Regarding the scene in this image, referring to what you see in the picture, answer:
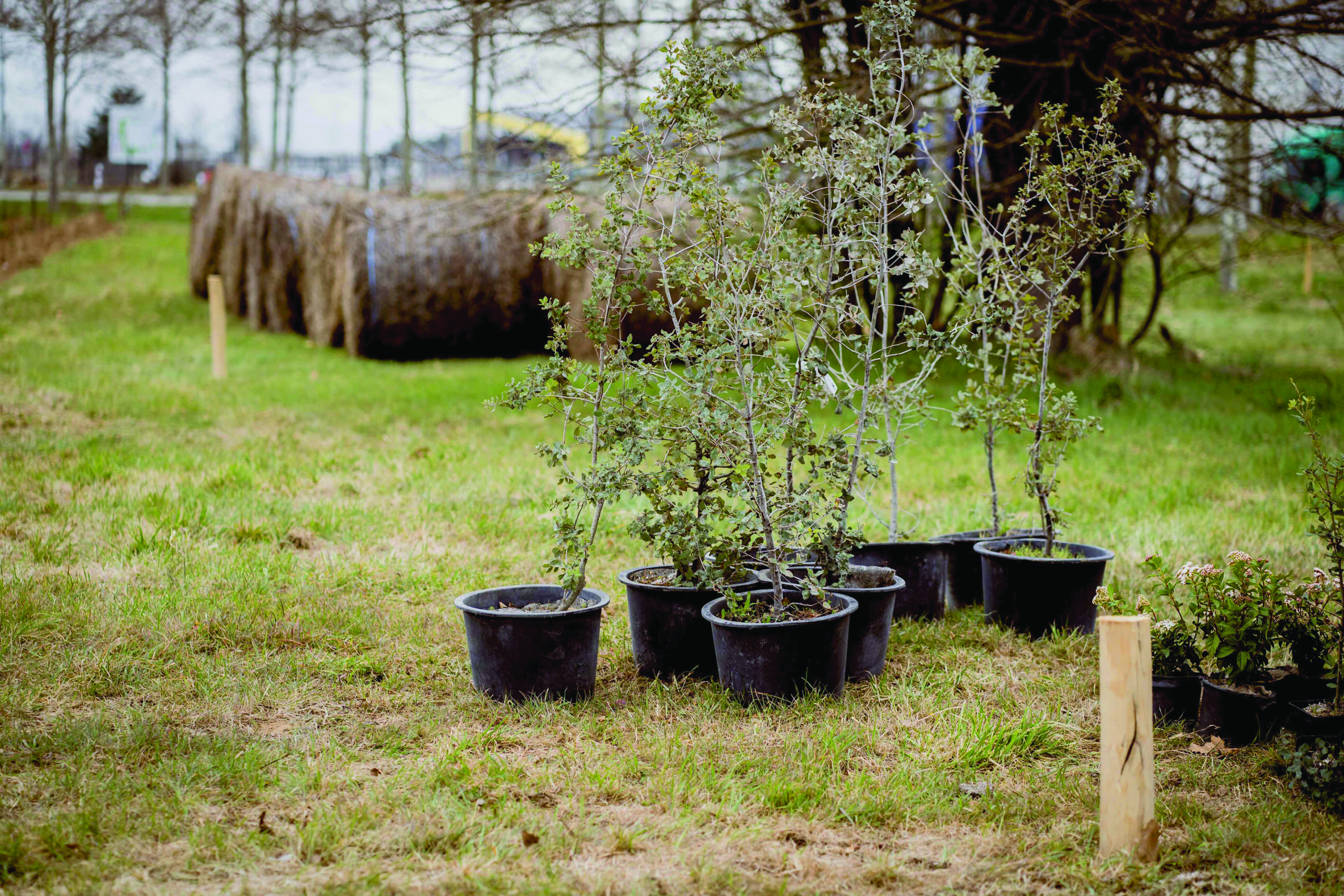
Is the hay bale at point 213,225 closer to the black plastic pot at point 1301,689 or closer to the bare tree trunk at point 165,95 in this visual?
the bare tree trunk at point 165,95

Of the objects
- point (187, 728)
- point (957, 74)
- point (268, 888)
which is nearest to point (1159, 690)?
point (957, 74)

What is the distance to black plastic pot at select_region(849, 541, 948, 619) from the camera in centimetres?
432

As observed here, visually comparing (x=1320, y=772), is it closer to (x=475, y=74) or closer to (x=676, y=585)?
(x=676, y=585)

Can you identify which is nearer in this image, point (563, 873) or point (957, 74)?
point (563, 873)

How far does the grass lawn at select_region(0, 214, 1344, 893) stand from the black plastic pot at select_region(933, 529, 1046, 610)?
0.67ft

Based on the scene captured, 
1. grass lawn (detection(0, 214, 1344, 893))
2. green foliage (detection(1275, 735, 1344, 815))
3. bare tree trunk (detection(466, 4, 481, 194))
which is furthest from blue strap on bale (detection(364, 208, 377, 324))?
green foliage (detection(1275, 735, 1344, 815))

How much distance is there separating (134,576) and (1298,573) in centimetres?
501

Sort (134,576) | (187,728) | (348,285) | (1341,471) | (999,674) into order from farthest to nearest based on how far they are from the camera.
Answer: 1. (348,285)
2. (134,576)
3. (999,674)
4. (187,728)
5. (1341,471)

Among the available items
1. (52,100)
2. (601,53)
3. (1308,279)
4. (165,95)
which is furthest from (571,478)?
(165,95)

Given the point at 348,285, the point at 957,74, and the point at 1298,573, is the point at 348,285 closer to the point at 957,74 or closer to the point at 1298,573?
the point at 957,74

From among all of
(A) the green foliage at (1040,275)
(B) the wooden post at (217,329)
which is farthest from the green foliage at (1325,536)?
(B) the wooden post at (217,329)

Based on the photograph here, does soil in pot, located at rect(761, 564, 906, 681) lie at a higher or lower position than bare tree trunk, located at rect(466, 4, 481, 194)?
lower

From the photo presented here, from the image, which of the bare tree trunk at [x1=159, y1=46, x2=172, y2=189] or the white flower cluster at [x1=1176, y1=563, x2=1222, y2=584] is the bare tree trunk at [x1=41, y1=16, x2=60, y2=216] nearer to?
the bare tree trunk at [x1=159, y1=46, x2=172, y2=189]

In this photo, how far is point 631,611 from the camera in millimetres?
3805
